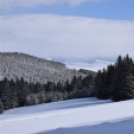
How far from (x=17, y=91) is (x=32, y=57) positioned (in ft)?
347

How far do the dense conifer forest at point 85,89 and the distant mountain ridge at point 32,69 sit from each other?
1950 inches

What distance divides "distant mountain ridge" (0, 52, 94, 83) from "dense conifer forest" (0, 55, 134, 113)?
49.5 m

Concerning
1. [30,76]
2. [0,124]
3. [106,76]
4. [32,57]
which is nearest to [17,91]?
[106,76]

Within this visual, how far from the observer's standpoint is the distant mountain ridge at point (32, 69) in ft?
421

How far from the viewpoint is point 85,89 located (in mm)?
66250

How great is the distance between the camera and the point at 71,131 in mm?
10484

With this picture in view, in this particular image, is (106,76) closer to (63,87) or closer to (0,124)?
(63,87)

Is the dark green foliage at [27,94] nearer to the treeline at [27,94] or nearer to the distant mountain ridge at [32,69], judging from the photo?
the treeline at [27,94]

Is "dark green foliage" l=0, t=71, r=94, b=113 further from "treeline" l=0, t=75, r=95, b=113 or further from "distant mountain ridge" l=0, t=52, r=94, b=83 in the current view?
"distant mountain ridge" l=0, t=52, r=94, b=83

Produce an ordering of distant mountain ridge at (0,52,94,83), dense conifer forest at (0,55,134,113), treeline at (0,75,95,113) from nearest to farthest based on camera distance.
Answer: dense conifer forest at (0,55,134,113)
treeline at (0,75,95,113)
distant mountain ridge at (0,52,94,83)

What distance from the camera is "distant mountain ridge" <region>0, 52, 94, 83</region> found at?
128m

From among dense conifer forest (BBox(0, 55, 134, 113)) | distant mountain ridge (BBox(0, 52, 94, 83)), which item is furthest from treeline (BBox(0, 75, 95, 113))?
distant mountain ridge (BBox(0, 52, 94, 83))

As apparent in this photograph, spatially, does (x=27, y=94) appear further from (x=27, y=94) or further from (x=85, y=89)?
(x=85, y=89)

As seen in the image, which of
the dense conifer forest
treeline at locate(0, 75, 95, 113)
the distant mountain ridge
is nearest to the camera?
the dense conifer forest
